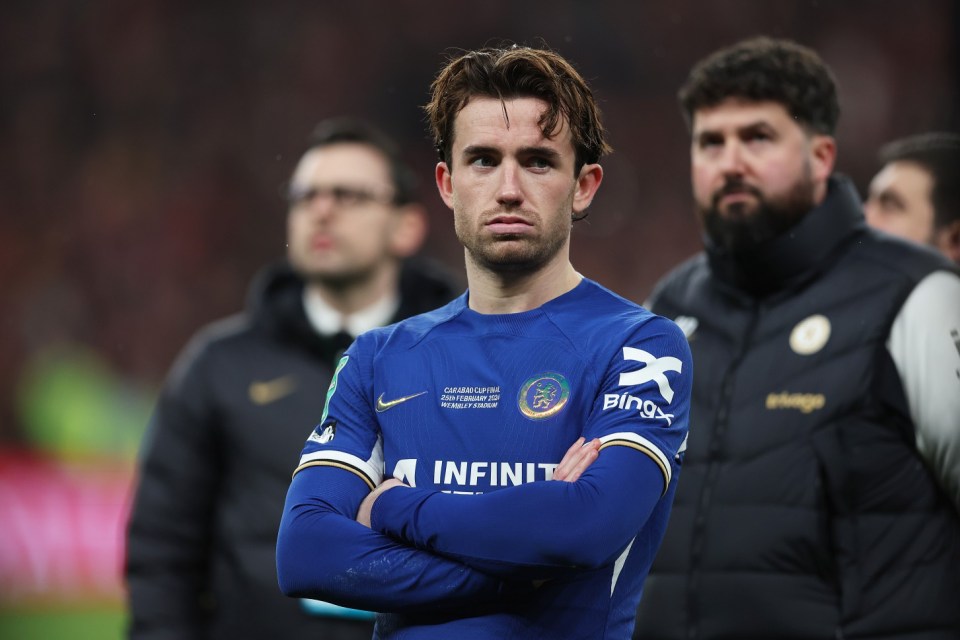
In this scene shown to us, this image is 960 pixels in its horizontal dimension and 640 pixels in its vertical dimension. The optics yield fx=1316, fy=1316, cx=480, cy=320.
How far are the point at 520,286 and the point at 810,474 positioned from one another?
1178 mm

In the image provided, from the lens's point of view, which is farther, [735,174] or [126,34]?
[126,34]

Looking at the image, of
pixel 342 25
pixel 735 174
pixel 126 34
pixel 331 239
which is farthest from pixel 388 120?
pixel 735 174

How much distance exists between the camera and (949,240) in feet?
14.6

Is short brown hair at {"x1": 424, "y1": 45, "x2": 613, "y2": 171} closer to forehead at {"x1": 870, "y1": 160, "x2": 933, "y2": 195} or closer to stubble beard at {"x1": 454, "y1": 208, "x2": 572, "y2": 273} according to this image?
stubble beard at {"x1": 454, "y1": 208, "x2": 572, "y2": 273}

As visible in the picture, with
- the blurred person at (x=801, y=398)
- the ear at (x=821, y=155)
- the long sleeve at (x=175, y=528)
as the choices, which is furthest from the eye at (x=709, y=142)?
the long sleeve at (x=175, y=528)

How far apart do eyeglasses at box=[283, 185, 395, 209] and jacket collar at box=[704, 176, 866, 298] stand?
1550 millimetres

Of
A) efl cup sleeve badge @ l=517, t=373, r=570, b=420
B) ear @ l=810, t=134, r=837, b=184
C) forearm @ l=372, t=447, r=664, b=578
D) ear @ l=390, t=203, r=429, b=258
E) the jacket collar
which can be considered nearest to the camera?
forearm @ l=372, t=447, r=664, b=578

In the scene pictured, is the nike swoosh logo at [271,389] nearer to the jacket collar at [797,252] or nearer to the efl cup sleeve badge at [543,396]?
the jacket collar at [797,252]

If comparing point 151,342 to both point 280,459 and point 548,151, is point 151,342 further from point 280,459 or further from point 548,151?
point 548,151

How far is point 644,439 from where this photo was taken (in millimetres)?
2350

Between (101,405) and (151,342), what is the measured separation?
3.17ft

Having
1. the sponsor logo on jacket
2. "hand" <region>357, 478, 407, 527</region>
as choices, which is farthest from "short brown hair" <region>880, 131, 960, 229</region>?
"hand" <region>357, 478, 407, 527</region>

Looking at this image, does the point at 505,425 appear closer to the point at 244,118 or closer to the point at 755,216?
the point at 755,216

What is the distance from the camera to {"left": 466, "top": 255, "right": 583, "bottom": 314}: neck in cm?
257
